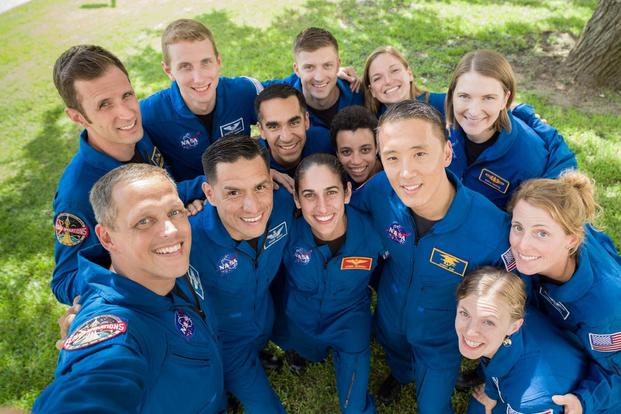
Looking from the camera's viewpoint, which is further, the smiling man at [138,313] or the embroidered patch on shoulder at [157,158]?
the embroidered patch on shoulder at [157,158]

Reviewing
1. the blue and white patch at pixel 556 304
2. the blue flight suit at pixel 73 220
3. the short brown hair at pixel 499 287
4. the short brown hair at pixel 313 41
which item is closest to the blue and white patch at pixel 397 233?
the short brown hair at pixel 499 287

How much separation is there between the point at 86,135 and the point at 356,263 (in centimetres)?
222

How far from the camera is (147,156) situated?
3.57 m

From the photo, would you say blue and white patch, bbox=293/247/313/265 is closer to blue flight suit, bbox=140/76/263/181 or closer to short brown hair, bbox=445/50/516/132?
blue flight suit, bbox=140/76/263/181

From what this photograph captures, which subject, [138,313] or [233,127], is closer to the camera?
[138,313]

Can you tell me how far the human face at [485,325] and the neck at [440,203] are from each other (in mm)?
540

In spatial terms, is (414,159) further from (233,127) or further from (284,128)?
(233,127)

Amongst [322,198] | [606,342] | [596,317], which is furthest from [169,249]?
[606,342]

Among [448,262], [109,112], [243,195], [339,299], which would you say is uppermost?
[109,112]

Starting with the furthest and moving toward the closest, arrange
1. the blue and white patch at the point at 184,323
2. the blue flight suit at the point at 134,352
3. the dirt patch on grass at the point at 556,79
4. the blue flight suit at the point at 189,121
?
the dirt patch on grass at the point at 556,79 → the blue flight suit at the point at 189,121 → the blue and white patch at the point at 184,323 → the blue flight suit at the point at 134,352

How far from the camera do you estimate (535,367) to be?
8.50 ft

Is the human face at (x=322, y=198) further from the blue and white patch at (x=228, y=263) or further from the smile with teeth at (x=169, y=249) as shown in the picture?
the smile with teeth at (x=169, y=249)

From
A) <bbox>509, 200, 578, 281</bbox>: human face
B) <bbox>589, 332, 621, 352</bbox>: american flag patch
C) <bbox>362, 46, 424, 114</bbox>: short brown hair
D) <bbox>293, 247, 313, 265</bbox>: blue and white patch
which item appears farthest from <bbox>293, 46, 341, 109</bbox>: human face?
<bbox>589, 332, 621, 352</bbox>: american flag patch

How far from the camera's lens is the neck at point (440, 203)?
2748 millimetres
